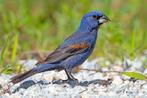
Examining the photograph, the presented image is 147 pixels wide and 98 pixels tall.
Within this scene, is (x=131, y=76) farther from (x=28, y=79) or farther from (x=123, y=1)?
(x=123, y=1)

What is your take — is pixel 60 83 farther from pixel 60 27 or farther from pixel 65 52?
pixel 60 27

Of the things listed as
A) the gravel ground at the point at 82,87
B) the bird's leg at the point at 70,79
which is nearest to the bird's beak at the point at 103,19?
the gravel ground at the point at 82,87

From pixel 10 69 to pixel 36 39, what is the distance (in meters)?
2.47

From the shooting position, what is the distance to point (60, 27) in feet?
37.8

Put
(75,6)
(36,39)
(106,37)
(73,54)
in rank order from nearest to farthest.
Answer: (73,54) < (106,37) < (36,39) < (75,6)

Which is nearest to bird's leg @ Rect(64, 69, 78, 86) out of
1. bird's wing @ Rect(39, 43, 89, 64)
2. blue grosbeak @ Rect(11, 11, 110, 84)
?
blue grosbeak @ Rect(11, 11, 110, 84)

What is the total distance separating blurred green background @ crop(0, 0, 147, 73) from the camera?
9305 mm

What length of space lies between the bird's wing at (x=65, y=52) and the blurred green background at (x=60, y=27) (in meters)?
0.50

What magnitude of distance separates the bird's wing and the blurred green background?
502 millimetres

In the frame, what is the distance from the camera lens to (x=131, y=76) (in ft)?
24.0

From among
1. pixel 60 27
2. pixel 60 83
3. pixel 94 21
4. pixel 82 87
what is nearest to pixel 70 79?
pixel 60 83

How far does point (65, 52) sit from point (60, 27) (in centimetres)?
386

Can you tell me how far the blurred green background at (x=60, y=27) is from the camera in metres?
9.30

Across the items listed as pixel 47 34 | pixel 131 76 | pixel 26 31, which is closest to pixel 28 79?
pixel 131 76
